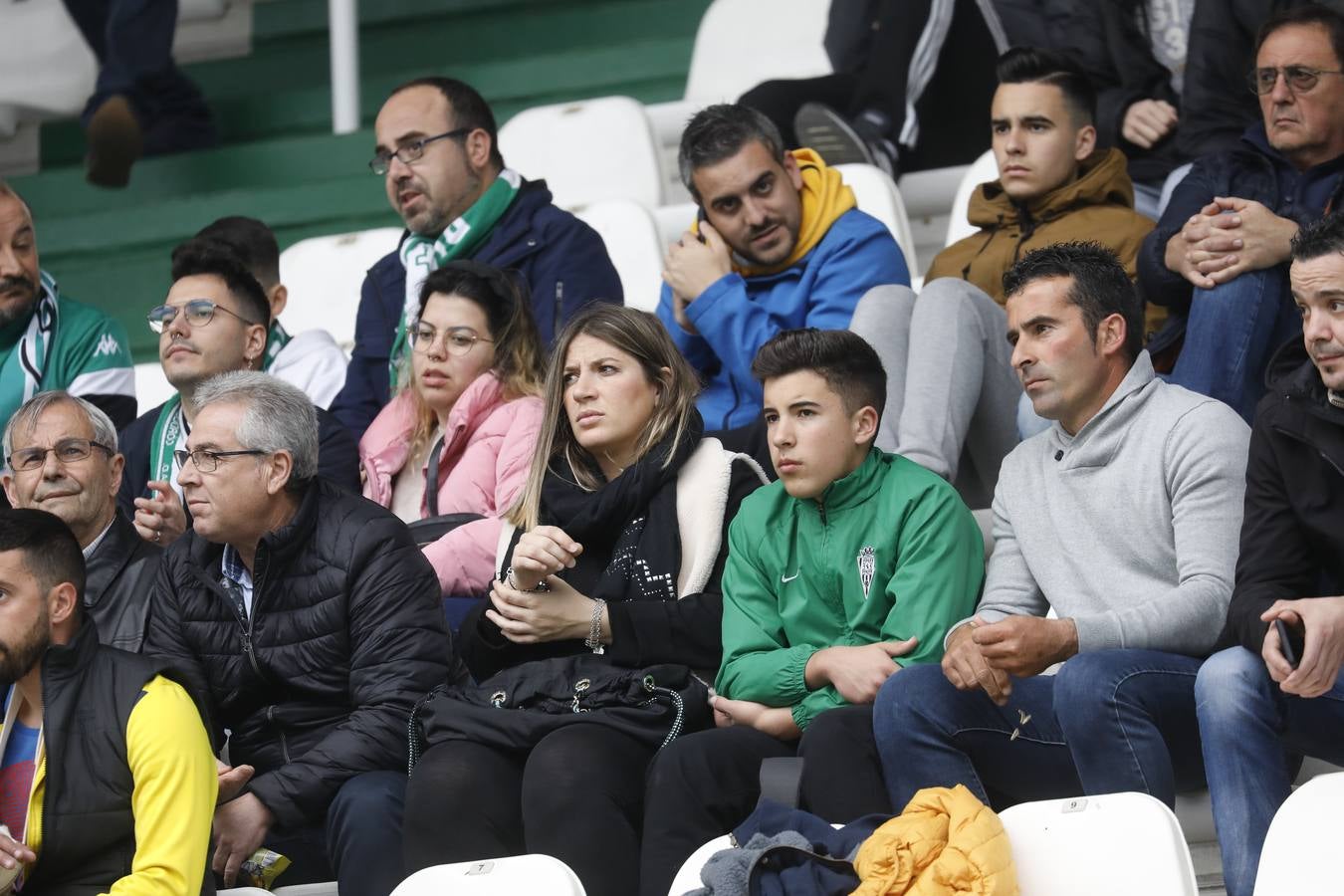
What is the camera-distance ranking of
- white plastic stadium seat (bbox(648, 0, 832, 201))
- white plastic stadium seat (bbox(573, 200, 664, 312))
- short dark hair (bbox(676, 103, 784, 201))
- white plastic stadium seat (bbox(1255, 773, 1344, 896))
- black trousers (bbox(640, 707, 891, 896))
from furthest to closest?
white plastic stadium seat (bbox(648, 0, 832, 201)), white plastic stadium seat (bbox(573, 200, 664, 312)), short dark hair (bbox(676, 103, 784, 201)), black trousers (bbox(640, 707, 891, 896)), white plastic stadium seat (bbox(1255, 773, 1344, 896))

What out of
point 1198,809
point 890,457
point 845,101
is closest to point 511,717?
point 890,457

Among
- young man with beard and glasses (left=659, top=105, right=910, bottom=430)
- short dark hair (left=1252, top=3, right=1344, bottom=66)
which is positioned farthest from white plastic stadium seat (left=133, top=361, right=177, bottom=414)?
short dark hair (left=1252, top=3, right=1344, bottom=66)

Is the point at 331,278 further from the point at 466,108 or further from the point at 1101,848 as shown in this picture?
the point at 1101,848

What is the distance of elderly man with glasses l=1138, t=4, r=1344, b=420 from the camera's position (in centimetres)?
385

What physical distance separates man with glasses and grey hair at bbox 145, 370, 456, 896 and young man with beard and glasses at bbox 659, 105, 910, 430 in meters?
0.93

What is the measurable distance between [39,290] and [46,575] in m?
1.72

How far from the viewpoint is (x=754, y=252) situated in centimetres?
452

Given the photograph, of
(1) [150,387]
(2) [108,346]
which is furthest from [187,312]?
(1) [150,387]

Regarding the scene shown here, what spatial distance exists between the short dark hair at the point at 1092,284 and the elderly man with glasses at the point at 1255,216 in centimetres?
39

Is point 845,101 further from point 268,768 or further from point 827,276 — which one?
point 268,768

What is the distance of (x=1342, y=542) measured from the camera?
3068 millimetres

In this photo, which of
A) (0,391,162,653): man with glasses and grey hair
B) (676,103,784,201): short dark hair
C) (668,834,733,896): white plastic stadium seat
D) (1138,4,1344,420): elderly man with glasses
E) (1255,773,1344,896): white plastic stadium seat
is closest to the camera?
(1255,773,1344,896): white plastic stadium seat

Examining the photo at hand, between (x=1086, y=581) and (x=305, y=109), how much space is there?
14.6 feet

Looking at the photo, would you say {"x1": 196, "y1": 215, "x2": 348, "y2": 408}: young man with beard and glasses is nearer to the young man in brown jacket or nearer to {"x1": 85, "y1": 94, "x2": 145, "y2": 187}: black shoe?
{"x1": 85, "y1": 94, "x2": 145, "y2": 187}: black shoe
